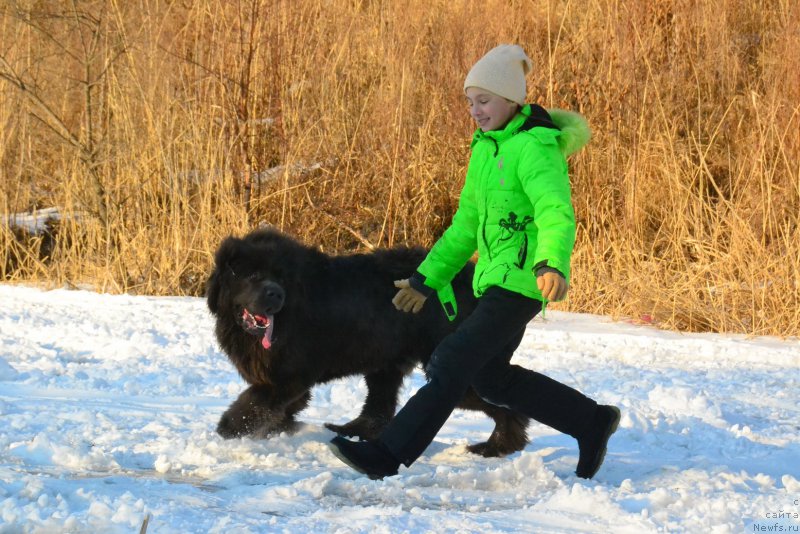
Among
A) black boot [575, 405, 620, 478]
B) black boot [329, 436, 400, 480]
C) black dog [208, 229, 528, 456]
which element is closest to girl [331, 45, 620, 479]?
black boot [329, 436, 400, 480]

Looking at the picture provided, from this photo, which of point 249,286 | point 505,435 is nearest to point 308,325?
point 249,286

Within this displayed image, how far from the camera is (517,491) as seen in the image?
363 cm

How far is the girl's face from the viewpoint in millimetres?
Answer: 3727

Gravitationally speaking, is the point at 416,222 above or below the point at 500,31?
below

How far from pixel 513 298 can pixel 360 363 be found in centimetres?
127

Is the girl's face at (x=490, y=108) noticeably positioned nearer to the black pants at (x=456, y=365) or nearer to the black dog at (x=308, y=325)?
the black pants at (x=456, y=365)

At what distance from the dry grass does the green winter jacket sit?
4.37 metres

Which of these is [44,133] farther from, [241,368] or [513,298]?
[513,298]

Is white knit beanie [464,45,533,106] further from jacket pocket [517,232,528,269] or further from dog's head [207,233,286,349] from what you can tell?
dog's head [207,233,286,349]

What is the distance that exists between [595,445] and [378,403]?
54.8 inches

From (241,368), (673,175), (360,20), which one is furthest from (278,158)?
(241,368)

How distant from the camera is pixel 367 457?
11.9 feet

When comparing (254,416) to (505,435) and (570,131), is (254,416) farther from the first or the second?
(570,131)

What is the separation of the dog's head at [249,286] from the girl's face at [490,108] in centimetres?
126
